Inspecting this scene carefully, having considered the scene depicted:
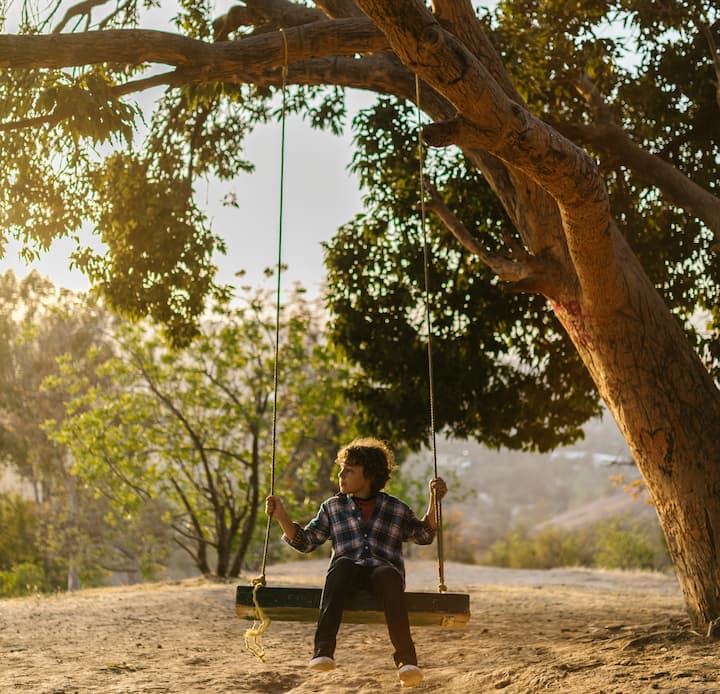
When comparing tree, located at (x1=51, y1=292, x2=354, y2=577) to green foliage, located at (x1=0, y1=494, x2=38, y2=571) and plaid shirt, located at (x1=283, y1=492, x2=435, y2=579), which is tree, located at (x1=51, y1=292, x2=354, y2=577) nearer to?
plaid shirt, located at (x1=283, y1=492, x2=435, y2=579)

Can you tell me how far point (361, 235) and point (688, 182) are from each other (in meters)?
4.01

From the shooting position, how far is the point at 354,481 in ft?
19.2

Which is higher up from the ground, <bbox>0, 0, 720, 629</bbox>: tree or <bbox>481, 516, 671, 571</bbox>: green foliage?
<bbox>0, 0, 720, 629</bbox>: tree

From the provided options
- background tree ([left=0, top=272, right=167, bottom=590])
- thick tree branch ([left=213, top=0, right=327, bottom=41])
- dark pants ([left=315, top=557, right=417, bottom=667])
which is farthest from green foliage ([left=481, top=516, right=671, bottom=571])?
dark pants ([left=315, top=557, right=417, bottom=667])

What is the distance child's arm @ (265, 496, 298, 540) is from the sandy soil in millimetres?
1318

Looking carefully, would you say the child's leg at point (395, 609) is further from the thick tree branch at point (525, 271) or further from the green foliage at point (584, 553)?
the green foliage at point (584, 553)

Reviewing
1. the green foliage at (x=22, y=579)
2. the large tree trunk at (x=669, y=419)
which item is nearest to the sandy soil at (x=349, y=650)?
the large tree trunk at (x=669, y=419)

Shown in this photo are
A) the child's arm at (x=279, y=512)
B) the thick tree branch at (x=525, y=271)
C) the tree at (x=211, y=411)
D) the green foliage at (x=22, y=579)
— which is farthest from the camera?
the green foliage at (x=22, y=579)

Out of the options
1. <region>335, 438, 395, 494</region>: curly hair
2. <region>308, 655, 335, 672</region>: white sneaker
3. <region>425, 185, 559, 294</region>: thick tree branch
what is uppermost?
<region>425, 185, 559, 294</region>: thick tree branch

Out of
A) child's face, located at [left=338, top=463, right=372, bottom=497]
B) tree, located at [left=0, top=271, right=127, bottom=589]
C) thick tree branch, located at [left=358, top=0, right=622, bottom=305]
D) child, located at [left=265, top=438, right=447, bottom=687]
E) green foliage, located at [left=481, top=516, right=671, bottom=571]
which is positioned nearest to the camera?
thick tree branch, located at [left=358, top=0, right=622, bottom=305]

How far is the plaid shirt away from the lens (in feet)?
18.6

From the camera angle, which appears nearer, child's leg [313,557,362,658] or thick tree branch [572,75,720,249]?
child's leg [313,557,362,658]

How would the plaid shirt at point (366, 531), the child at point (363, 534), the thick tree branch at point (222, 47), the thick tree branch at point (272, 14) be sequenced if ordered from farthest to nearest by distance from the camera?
the thick tree branch at point (272, 14), the thick tree branch at point (222, 47), the plaid shirt at point (366, 531), the child at point (363, 534)

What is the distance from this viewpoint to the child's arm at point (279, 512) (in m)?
5.50
